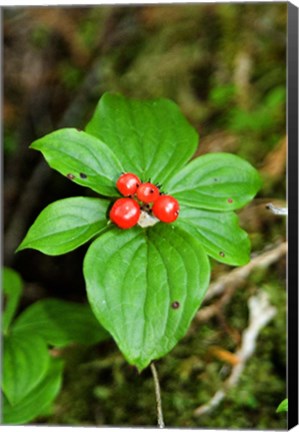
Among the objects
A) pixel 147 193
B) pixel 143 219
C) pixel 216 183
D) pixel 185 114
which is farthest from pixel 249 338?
pixel 185 114

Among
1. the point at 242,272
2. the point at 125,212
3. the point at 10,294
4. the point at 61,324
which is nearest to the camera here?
the point at 125,212

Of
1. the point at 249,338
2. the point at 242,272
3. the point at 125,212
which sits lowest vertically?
the point at 249,338

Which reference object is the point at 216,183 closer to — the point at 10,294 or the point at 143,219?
the point at 143,219

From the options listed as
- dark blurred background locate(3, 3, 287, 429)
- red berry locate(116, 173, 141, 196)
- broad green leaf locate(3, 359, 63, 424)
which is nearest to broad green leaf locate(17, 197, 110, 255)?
red berry locate(116, 173, 141, 196)

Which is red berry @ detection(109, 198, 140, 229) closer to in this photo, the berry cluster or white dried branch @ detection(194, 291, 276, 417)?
the berry cluster

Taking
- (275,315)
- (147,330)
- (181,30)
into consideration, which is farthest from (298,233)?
(181,30)

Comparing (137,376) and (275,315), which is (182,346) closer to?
(137,376)

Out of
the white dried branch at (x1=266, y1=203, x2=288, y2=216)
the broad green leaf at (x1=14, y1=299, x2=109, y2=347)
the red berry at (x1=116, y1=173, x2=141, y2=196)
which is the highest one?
the red berry at (x1=116, y1=173, x2=141, y2=196)
